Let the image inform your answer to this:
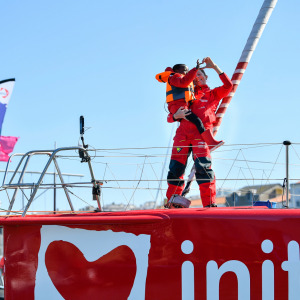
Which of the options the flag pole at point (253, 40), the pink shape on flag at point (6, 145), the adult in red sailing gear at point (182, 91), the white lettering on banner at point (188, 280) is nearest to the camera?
the white lettering on banner at point (188, 280)

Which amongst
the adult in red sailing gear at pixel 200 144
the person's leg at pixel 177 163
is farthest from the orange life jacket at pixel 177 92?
the person's leg at pixel 177 163

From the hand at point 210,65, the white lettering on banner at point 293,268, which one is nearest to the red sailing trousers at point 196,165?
the hand at point 210,65

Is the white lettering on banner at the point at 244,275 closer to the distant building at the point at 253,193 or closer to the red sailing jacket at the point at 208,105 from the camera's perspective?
the distant building at the point at 253,193

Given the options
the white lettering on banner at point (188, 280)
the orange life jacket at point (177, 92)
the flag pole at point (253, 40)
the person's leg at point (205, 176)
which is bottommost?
the white lettering on banner at point (188, 280)

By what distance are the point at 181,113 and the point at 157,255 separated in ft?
5.06

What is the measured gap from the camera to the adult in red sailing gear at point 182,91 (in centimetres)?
498

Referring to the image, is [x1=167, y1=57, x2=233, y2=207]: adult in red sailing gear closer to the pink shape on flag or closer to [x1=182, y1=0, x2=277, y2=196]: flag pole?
[x1=182, y1=0, x2=277, y2=196]: flag pole

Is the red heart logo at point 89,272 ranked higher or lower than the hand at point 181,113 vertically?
lower

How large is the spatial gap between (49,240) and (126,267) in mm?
669

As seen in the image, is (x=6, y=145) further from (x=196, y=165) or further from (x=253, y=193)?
(x=253, y=193)

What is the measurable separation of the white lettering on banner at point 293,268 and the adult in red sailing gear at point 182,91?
1.36 meters

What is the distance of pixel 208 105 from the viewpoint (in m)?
5.28

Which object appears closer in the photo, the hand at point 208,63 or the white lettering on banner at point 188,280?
the white lettering on banner at point 188,280

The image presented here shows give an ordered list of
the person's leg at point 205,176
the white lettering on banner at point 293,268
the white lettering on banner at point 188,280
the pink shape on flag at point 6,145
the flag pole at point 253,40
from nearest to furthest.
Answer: the white lettering on banner at point 293,268
the white lettering on banner at point 188,280
the person's leg at point 205,176
the flag pole at point 253,40
the pink shape on flag at point 6,145
